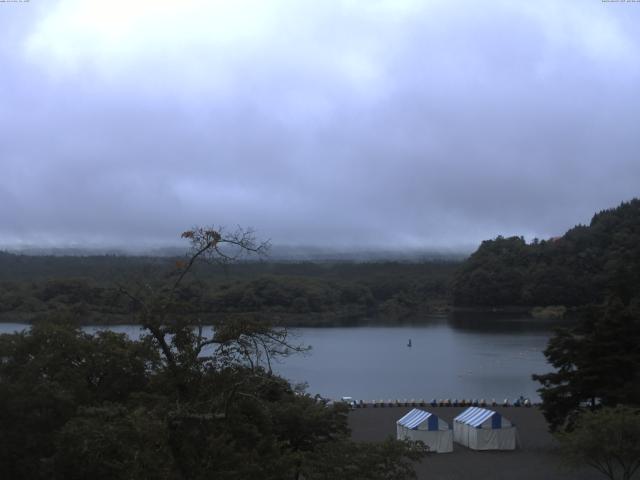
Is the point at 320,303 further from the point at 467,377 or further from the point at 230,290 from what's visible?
the point at 467,377

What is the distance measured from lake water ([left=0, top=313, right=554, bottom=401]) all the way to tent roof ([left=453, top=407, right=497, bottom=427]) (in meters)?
6.50

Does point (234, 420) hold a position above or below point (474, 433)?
above

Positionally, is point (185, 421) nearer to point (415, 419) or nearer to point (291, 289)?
point (415, 419)

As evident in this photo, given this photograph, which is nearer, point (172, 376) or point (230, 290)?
point (172, 376)

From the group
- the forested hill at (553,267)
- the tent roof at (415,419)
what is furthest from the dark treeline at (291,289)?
the tent roof at (415,419)

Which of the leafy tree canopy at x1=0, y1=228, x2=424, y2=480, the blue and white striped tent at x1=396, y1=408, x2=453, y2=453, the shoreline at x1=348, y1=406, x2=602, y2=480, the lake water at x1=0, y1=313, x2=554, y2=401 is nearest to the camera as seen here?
the leafy tree canopy at x1=0, y1=228, x2=424, y2=480

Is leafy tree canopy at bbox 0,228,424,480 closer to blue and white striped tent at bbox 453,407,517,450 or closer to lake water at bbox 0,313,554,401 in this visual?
blue and white striped tent at bbox 453,407,517,450

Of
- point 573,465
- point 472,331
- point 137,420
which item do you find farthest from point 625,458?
point 472,331

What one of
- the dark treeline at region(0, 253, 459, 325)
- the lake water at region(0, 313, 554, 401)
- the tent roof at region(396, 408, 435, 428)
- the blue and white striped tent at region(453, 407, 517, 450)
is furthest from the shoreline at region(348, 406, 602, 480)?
the dark treeline at region(0, 253, 459, 325)

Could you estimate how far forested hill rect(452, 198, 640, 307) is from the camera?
76.3 m

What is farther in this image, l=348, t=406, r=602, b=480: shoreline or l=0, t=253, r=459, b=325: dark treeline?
l=0, t=253, r=459, b=325: dark treeline

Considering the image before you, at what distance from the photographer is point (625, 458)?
44.0ft

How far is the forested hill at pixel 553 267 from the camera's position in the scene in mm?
76312

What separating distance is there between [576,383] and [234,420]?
12.8 m
